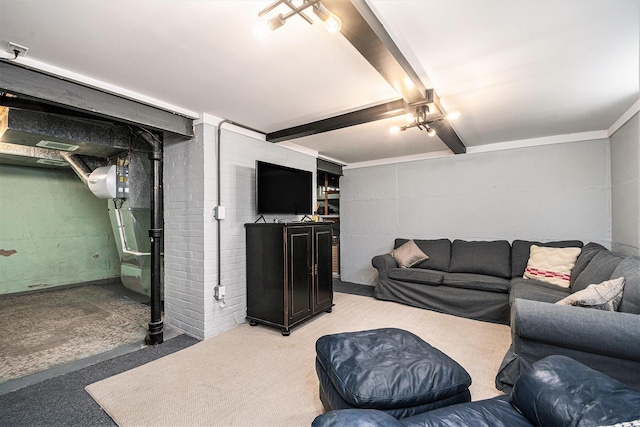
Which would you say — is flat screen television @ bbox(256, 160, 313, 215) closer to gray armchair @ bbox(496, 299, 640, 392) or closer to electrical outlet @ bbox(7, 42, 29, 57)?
electrical outlet @ bbox(7, 42, 29, 57)

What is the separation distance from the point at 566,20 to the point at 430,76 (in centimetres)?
82

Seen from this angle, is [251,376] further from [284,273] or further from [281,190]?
[281,190]

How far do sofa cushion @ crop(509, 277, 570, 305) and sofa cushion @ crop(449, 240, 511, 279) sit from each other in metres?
0.35

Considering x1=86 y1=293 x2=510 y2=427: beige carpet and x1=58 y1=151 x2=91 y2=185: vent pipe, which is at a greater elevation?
x1=58 y1=151 x2=91 y2=185: vent pipe

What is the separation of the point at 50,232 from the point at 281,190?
452 centimetres

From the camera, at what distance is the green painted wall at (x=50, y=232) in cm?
466

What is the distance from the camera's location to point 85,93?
7.50 feet

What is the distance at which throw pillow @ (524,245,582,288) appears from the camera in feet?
10.7

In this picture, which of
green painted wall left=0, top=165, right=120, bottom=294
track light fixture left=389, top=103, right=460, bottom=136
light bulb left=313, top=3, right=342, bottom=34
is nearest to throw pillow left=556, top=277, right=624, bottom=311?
track light fixture left=389, top=103, right=460, bottom=136

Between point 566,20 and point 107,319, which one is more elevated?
point 566,20

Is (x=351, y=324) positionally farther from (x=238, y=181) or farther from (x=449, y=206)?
(x=449, y=206)

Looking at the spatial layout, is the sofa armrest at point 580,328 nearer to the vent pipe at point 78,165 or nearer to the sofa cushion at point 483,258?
the sofa cushion at point 483,258

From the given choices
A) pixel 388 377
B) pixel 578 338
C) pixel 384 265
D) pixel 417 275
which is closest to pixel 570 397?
pixel 388 377

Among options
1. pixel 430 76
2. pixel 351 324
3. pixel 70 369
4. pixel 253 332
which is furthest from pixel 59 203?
pixel 430 76
